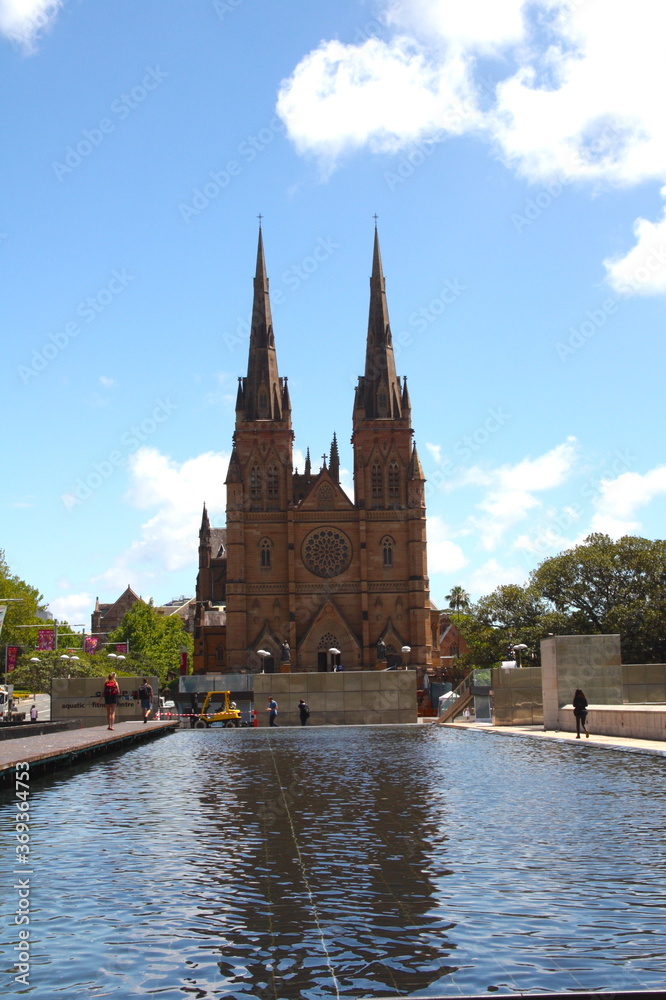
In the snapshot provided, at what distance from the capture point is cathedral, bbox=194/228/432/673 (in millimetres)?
83375

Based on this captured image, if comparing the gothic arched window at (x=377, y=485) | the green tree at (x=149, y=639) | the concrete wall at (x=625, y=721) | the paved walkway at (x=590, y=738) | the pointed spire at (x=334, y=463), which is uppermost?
the pointed spire at (x=334, y=463)

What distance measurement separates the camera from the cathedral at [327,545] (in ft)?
274

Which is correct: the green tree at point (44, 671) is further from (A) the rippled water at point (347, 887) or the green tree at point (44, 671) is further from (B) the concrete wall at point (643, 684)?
(A) the rippled water at point (347, 887)

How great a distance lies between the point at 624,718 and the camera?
24.2 metres

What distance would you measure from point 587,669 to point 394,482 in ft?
190

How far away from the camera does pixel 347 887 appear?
8336 millimetres

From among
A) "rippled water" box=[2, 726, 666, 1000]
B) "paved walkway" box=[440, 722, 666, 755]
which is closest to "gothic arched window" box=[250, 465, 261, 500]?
"paved walkway" box=[440, 722, 666, 755]

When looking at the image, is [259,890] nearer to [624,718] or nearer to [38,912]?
[38,912]

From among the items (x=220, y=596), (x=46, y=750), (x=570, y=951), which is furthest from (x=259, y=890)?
(x=220, y=596)

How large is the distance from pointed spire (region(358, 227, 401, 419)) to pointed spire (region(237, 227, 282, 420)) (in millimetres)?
7371

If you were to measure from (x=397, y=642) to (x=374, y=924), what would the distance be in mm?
76717

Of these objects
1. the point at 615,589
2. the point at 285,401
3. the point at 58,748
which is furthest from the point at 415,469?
the point at 58,748

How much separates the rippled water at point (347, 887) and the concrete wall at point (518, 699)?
18.4 m

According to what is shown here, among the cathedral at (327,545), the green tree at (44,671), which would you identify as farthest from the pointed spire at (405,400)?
the green tree at (44,671)
